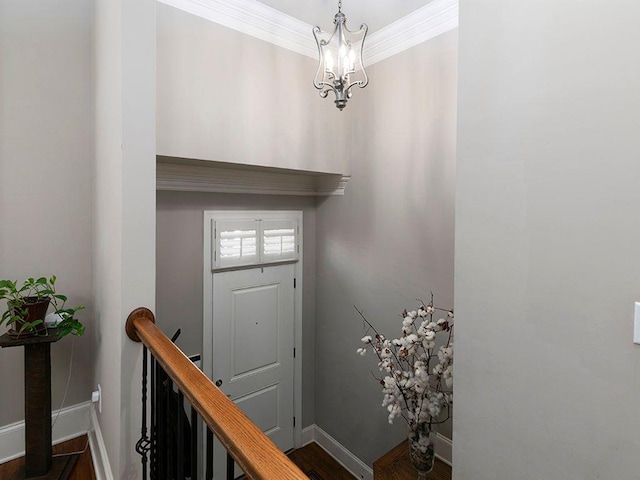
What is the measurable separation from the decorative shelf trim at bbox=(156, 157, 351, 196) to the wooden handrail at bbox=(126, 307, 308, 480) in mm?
1670

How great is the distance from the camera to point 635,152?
0.95 m

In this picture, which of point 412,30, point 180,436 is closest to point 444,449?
point 180,436

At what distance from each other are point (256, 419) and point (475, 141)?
3038mm

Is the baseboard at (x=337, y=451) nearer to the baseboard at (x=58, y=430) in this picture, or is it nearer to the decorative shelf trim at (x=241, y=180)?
the baseboard at (x=58, y=430)

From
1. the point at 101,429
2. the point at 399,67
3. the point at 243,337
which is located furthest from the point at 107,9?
the point at 243,337

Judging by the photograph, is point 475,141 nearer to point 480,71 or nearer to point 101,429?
point 480,71

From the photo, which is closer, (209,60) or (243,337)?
(209,60)

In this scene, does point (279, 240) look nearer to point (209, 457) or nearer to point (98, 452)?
point (98, 452)

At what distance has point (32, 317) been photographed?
5.87 ft

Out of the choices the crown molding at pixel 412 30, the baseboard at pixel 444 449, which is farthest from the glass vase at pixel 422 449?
the crown molding at pixel 412 30

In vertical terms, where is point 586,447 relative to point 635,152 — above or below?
below

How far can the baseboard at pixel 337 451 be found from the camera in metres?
3.14

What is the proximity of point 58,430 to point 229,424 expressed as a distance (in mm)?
2103

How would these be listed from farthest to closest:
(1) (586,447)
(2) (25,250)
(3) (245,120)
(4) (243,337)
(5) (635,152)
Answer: (4) (243,337), (3) (245,120), (2) (25,250), (1) (586,447), (5) (635,152)
